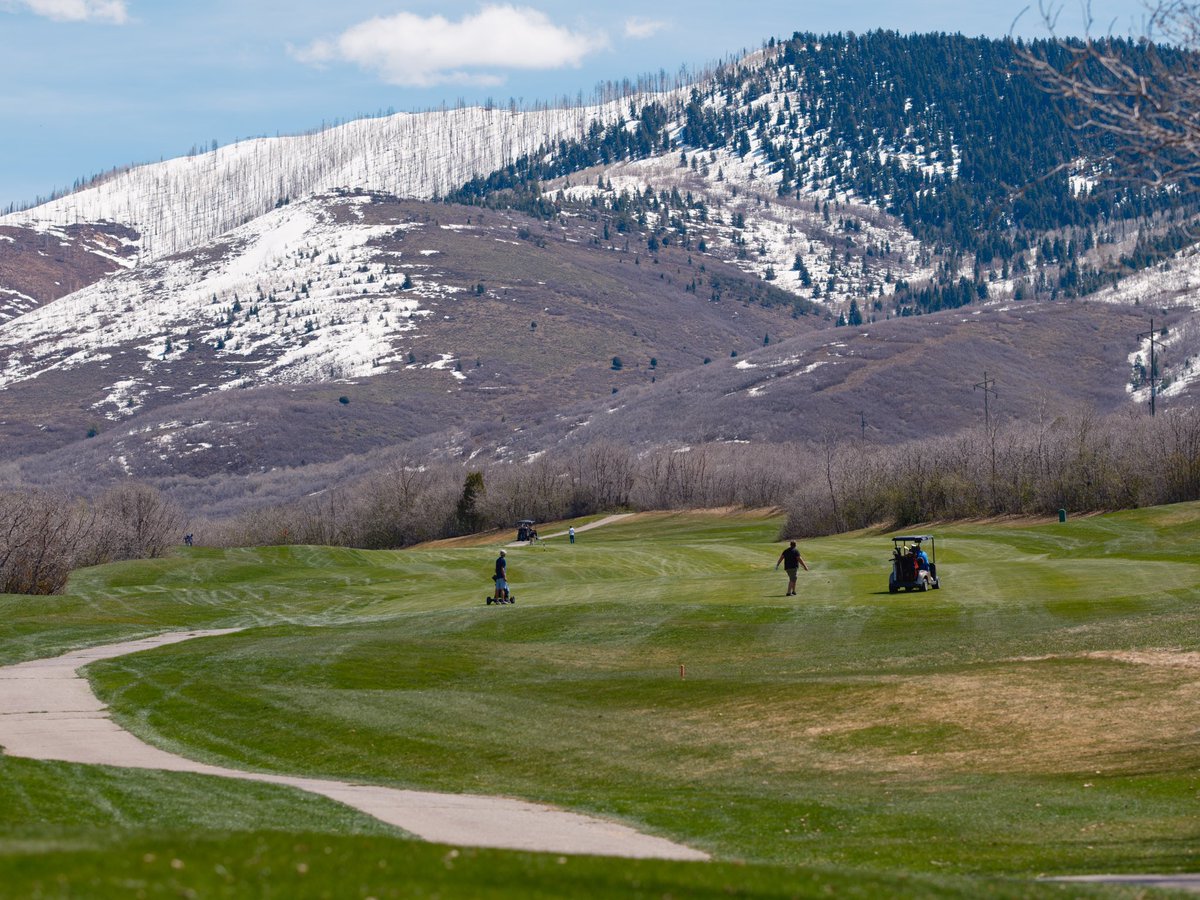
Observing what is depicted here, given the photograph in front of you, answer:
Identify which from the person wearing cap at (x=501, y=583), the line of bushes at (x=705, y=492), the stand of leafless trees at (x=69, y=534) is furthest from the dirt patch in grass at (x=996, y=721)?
the line of bushes at (x=705, y=492)

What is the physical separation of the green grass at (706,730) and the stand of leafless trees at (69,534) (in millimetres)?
16326

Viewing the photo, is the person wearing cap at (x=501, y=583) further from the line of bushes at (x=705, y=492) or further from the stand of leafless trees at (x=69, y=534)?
→ the line of bushes at (x=705, y=492)

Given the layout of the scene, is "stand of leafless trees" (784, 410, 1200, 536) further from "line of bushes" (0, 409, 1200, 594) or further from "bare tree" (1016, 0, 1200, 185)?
"bare tree" (1016, 0, 1200, 185)

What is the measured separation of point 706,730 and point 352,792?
25.2ft

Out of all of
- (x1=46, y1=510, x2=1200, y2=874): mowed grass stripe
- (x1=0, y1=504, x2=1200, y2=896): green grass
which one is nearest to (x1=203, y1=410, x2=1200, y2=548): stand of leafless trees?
(x1=0, y1=504, x2=1200, y2=896): green grass

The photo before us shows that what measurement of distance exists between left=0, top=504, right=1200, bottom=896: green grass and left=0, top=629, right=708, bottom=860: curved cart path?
0.68 metres

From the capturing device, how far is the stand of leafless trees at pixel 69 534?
70250 mm

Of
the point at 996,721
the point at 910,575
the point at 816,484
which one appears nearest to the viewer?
the point at 996,721

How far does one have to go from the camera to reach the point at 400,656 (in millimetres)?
36812

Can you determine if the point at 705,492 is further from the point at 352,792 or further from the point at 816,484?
the point at 352,792

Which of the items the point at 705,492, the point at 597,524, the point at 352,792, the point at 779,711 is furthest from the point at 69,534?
the point at 705,492

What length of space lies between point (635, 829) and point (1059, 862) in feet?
17.0

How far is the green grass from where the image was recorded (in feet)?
39.0

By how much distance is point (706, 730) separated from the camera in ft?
85.9
